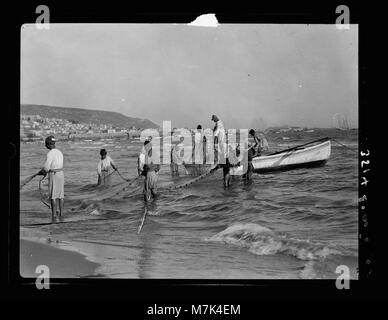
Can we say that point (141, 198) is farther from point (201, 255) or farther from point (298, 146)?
point (298, 146)

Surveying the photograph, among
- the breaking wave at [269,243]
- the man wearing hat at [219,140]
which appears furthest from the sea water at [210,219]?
the man wearing hat at [219,140]

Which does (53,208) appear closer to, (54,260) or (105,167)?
(54,260)

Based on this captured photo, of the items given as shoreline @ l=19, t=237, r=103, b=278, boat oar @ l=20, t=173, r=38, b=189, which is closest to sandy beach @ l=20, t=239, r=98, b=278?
shoreline @ l=19, t=237, r=103, b=278

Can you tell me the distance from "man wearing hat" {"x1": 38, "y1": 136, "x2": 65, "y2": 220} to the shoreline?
0.37 m

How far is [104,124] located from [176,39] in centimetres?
122

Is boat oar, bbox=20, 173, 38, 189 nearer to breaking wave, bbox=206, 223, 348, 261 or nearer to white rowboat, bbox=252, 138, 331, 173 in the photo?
breaking wave, bbox=206, 223, 348, 261

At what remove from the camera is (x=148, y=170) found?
6.07 m

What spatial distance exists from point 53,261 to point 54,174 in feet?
3.12

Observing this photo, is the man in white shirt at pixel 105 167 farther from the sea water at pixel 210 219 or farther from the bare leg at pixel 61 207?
the bare leg at pixel 61 207

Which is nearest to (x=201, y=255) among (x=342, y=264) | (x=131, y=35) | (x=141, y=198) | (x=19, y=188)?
(x=141, y=198)

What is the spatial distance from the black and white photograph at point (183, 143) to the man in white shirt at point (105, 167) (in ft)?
0.05

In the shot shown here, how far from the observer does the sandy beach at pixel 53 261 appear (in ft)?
18.6

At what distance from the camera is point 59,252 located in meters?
5.78

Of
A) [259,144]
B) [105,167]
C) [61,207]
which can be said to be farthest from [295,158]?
[61,207]
